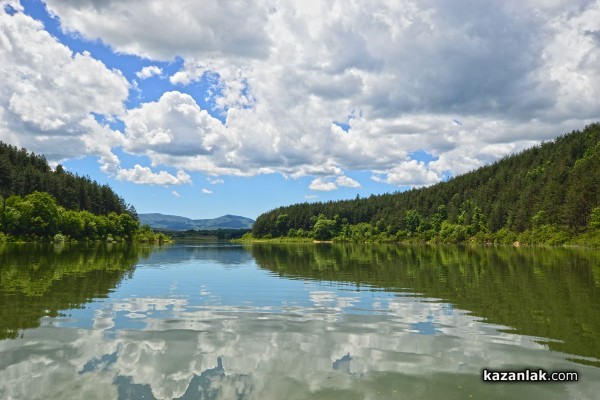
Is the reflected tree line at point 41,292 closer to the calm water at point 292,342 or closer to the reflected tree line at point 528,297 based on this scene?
the calm water at point 292,342

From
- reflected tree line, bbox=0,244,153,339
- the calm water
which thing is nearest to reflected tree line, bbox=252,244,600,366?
the calm water

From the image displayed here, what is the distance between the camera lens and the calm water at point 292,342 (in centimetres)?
1274

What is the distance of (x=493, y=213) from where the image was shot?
629ft

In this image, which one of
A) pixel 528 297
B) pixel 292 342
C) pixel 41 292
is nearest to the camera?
pixel 292 342

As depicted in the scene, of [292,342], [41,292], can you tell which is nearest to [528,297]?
[292,342]

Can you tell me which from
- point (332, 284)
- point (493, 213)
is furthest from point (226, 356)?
point (493, 213)

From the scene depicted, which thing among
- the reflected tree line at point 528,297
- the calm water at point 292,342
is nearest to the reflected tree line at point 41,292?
the calm water at point 292,342

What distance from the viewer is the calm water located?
12742 mm

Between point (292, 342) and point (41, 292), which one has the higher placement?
point (41, 292)

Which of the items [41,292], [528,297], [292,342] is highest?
[528,297]

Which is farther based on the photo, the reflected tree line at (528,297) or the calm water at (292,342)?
the reflected tree line at (528,297)

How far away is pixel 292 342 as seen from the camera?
1781 centimetres

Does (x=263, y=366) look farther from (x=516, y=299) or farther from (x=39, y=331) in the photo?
(x=516, y=299)

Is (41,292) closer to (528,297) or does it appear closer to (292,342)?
(292,342)
